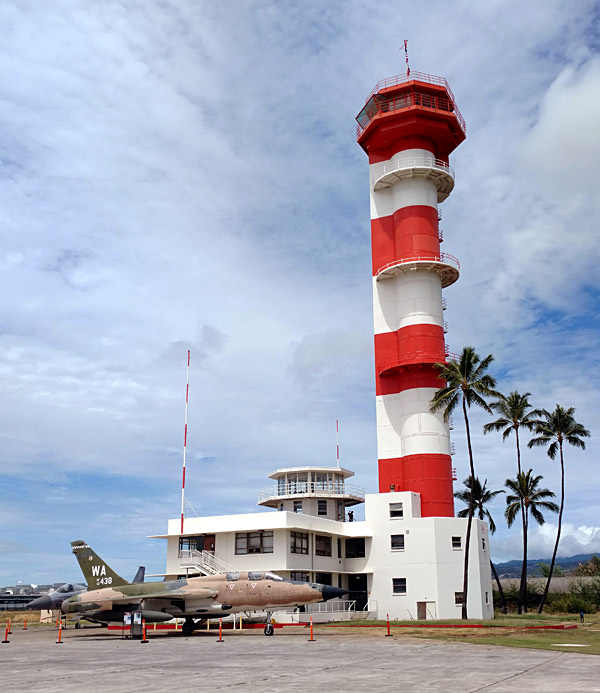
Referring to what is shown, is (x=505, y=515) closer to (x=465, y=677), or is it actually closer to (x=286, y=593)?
(x=286, y=593)

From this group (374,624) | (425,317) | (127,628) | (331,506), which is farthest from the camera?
(331,506)

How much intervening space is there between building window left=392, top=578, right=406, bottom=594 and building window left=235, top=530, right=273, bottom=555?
909 cm

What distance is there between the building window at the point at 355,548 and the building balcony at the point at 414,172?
28517mm

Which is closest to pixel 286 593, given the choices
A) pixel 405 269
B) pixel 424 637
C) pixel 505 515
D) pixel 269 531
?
pixel 424 637

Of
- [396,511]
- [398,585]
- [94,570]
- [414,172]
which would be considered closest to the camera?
[94,570]

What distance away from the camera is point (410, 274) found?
172ft

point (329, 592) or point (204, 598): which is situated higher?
point (329, 592)

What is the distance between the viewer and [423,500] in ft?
158

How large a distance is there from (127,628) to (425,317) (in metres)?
29.8

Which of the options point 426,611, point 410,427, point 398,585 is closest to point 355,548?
point 398,585

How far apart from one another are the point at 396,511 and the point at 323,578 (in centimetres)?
727

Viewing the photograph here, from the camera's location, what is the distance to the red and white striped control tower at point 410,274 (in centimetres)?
4944

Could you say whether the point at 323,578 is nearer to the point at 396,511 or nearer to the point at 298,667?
the point at 396,511

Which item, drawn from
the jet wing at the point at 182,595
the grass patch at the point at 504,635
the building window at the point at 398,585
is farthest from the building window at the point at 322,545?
the jet wing at the point at 182,595
